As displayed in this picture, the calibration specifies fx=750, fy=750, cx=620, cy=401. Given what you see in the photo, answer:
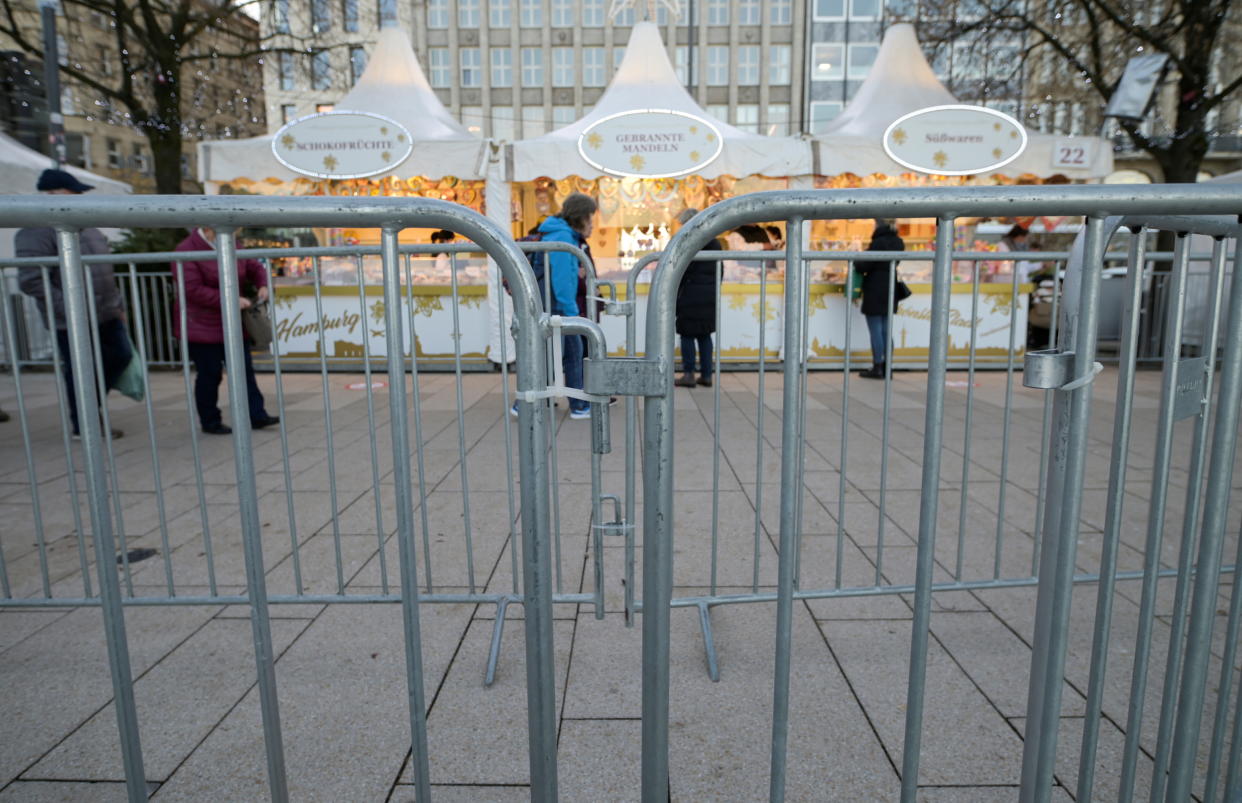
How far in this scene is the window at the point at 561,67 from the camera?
47594mm

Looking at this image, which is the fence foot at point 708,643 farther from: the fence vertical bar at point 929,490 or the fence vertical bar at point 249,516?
the fence vertical bar at point 249,516

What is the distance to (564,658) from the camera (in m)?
2.54

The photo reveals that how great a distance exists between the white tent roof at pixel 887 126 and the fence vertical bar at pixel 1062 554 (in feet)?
26.8

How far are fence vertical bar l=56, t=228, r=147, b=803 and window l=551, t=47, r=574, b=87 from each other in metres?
50.5

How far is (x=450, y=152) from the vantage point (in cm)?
877

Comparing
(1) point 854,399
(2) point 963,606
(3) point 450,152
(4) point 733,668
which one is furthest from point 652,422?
(3) point 450,152

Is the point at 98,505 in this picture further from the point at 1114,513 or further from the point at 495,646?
the point at 1114,513

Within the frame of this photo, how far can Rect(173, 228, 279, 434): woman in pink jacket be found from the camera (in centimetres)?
534

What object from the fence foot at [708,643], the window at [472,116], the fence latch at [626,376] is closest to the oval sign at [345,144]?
the fence foot at [708,643]

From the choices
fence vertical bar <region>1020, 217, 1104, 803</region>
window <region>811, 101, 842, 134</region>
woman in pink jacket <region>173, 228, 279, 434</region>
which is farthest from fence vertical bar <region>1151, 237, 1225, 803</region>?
window <region>811, 101, 842, 134</region>

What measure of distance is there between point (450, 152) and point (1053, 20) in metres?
11.2

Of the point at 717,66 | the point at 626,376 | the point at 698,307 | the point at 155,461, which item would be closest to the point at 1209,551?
the point at 626,376

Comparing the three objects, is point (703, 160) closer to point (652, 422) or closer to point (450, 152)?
point (450, 152)

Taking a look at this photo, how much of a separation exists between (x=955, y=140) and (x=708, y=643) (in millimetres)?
7654
